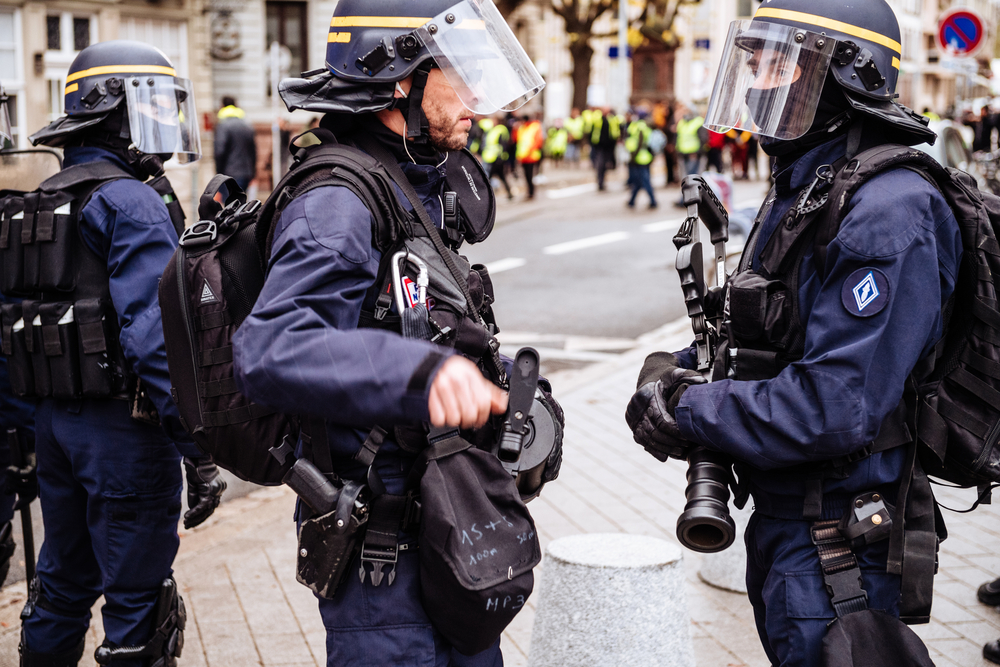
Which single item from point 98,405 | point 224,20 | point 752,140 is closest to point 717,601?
point 98,405

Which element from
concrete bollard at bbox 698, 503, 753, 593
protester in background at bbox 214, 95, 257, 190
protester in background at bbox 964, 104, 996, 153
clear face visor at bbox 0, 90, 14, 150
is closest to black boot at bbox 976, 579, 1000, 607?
concrete bollard at bbox 698, 503, 753, 593

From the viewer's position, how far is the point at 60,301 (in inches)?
133

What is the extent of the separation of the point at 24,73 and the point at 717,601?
19.9 meters

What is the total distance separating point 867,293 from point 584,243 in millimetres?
13785

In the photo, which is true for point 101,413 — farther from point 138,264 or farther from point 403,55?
point 403,55

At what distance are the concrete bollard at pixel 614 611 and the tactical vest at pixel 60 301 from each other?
1.41m

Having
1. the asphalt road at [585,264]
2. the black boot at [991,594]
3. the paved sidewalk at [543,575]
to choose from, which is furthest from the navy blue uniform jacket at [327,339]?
the asphalt road at [585,264]

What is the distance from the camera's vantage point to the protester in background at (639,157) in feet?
64.3

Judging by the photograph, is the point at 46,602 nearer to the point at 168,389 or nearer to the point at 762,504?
the point at 168,389

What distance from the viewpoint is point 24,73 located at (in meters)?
20.3

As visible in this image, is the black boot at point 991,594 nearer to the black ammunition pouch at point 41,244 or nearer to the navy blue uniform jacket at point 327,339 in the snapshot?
the navy blue uniform jacket at point 327,339

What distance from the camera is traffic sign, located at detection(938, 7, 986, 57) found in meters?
12.4

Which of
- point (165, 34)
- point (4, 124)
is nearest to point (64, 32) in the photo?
point (165, 34)

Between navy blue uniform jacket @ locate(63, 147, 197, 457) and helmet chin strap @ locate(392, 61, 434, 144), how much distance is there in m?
1.17
